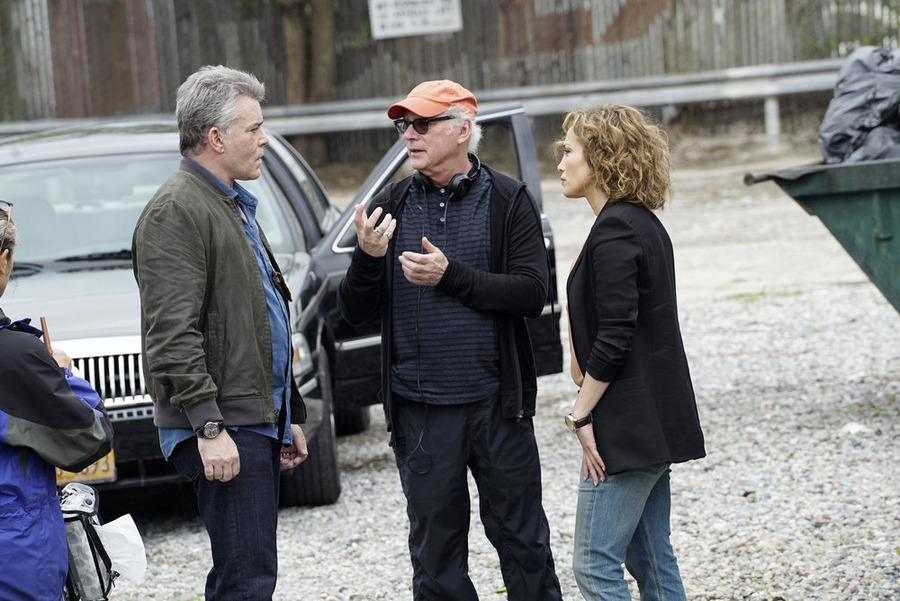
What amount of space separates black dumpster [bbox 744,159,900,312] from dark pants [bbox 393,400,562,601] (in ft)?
10.4

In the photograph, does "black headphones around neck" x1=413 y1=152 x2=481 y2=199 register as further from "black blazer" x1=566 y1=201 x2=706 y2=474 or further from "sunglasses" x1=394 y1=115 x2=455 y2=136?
"black blazer" x1=566 y1=201 x2=706 y2=474

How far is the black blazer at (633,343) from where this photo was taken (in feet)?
11.2

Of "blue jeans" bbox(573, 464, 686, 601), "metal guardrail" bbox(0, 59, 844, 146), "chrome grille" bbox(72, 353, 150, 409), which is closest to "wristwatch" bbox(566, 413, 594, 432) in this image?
"blue jeans" bbox(573, 464, 686, 601)

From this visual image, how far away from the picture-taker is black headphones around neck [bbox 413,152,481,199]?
387 cm

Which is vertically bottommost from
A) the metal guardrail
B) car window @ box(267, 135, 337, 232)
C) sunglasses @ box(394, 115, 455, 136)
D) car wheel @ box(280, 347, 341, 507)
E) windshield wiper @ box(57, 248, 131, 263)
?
car wheel @ box(280, 347, 341, 507)

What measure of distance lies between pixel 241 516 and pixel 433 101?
1.37 metres

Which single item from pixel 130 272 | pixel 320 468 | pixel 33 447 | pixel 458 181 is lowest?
pixel 320 468

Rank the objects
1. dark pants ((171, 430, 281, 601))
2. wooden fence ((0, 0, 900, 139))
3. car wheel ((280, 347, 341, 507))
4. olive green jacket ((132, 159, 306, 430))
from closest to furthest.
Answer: olive green jacket ((132, 159, 306, 430)) < dark pants ((171, 430, 281, 601)) < car wheel ((280, 347, 341, 507)) < wooden fence ((0, 0, 900, 139))

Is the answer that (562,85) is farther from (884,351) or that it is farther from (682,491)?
(682,491)

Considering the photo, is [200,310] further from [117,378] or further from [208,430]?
[117,378]

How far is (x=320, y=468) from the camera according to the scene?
19.5ft

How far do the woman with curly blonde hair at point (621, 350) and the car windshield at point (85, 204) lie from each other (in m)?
3.07

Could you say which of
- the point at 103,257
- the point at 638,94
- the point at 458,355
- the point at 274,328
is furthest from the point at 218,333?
the point at 638,94

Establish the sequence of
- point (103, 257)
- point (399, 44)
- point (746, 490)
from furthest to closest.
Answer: point (399, 44)
point (103, 257)
point (746, 490)
